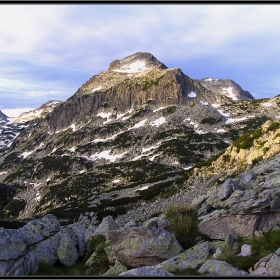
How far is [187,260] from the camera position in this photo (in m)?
8.37

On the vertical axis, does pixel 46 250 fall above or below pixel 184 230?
below

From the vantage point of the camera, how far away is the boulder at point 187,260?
8.05m

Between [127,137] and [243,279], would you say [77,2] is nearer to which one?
[243,279]

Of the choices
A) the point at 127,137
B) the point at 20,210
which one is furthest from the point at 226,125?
the point at 20,210

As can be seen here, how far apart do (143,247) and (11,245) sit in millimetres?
5463

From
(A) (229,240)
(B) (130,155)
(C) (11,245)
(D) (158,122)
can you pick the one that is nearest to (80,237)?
(C) (11,245)

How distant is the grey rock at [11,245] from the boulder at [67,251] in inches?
63.1

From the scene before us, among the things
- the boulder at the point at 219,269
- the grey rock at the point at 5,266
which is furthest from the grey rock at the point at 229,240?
the grey rock at the point at 5,266

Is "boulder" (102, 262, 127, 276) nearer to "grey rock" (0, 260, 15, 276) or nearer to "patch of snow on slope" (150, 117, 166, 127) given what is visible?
"grey rock" (0, 260, 15, 276)

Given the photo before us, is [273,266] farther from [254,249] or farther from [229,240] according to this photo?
[229,240]

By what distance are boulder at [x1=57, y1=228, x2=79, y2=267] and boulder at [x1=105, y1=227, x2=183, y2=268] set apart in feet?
7.46

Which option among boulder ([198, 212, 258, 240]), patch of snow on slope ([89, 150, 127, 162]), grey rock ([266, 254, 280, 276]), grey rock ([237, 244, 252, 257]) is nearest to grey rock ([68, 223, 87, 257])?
boulder ([198, 212, 258, 240])

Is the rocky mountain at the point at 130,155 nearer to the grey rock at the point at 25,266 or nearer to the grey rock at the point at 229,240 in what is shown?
the grey rock at the point at 25,266

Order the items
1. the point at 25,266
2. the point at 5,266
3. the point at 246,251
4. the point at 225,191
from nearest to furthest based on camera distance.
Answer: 1. the point at 246,251
2. the point at 5,266
3. the point at 25,266
4. the point at 225,191
